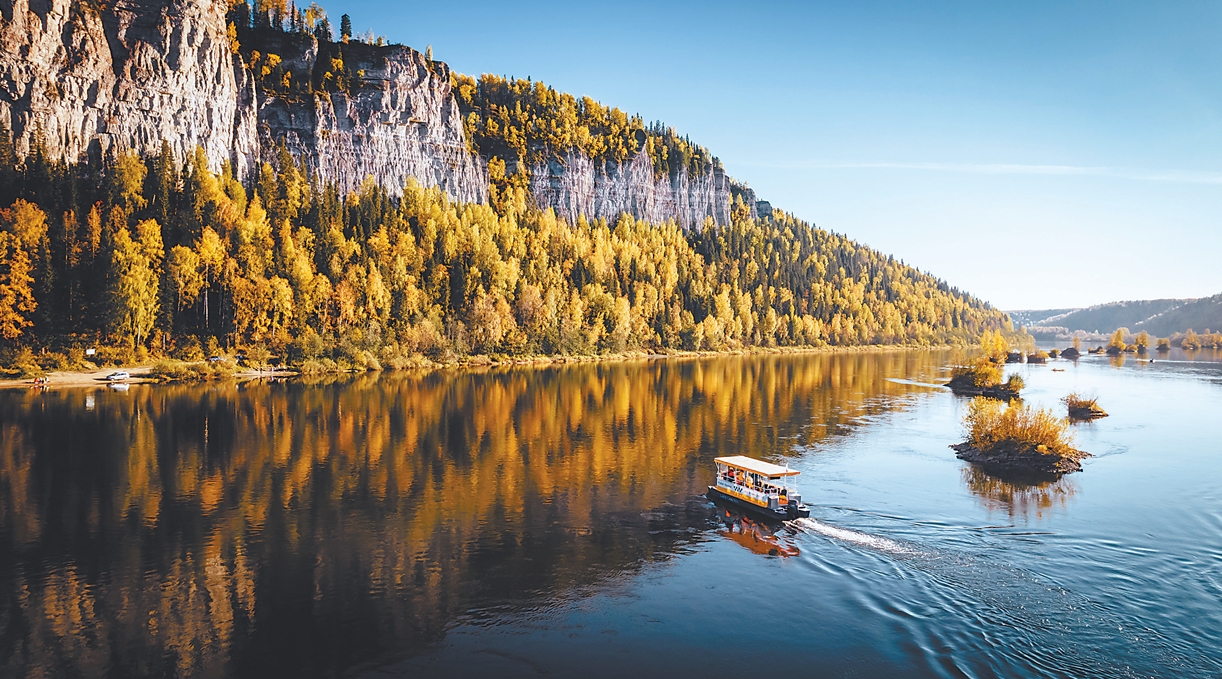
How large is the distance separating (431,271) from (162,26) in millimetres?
69941

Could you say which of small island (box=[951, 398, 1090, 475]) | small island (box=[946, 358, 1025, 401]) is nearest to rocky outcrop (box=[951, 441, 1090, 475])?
small island (box=[951, 398, 1090, 475])

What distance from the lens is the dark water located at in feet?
68.0

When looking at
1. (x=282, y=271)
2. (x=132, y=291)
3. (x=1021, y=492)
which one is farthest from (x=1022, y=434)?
(x=282, y=271)

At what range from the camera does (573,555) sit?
2859cm

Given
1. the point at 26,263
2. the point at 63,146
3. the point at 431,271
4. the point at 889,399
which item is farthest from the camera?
the point at 431,271

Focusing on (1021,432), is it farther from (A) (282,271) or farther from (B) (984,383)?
(A) (282,271)

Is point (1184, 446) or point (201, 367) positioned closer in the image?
point (1184, 446)

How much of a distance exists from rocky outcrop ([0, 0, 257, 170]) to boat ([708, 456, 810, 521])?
127364 mm

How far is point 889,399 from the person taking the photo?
7944 cm

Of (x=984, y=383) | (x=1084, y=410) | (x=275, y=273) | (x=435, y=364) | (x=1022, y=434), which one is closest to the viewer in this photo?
(x=1022, y=434)

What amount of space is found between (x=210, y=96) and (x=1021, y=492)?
155920 millimetres

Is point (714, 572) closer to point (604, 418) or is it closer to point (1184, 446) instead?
point (604, 418)

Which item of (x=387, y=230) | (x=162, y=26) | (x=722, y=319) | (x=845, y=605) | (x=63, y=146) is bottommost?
(x=845, y=605)

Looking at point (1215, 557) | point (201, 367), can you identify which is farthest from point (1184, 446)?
point (201, 367)
